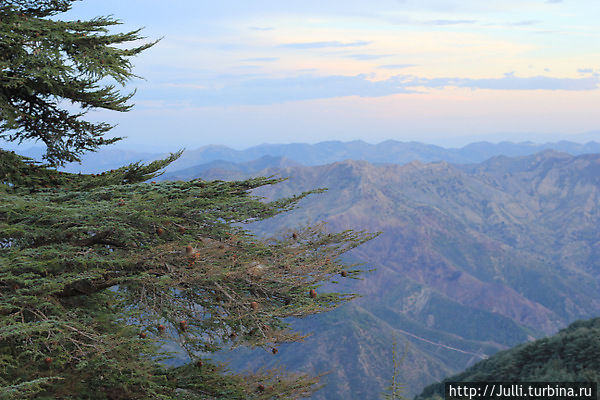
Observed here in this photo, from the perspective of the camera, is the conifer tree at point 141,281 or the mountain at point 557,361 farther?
the mountain at point 557,361

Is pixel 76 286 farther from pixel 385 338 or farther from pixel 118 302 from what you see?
pixel 385 338

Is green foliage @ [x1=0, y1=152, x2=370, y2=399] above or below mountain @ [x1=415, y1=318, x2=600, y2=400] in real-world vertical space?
above

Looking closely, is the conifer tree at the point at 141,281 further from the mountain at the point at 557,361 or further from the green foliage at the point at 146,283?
the mountain at the point at 557,361

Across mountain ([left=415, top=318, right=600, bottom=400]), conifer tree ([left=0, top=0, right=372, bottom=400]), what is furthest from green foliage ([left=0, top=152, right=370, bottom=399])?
mountain ([left=415, top=318, right=600, bottom=400])

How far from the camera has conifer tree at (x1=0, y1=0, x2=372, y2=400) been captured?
6348 millimetres

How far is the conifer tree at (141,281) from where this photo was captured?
635 cm

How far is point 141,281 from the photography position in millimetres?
7000

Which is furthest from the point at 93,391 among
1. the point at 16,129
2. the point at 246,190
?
the point at 16,129

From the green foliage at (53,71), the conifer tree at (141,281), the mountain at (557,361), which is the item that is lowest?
the mountain at (557,361)

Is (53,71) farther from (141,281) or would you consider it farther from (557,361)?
(557,361)

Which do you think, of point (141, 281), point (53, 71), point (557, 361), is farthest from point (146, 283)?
point (557, 361)

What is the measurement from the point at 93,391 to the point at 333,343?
18333cm

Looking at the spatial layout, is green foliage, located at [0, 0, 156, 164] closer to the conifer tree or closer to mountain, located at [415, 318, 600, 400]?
the conifer tree

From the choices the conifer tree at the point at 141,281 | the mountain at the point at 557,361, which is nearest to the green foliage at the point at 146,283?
the conifer tree at the point at 141,281
